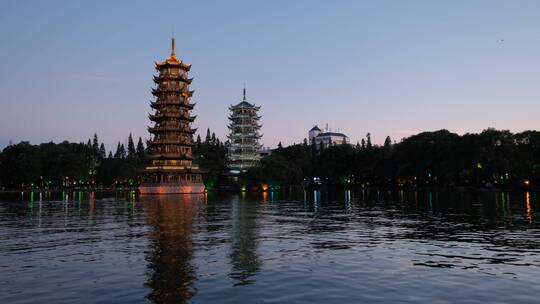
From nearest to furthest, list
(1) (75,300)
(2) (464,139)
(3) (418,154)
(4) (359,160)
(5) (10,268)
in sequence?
(1) (75,300), (5) (10,268), (2) (464,139), (3) (418,154), (4) (359,160)

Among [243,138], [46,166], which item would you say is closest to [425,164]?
[243,138]

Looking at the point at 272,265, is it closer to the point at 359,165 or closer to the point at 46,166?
the point at 359,165

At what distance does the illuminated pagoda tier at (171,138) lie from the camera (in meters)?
105

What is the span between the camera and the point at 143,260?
56.5ft

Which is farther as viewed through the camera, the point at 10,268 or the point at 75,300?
the point at 10,268

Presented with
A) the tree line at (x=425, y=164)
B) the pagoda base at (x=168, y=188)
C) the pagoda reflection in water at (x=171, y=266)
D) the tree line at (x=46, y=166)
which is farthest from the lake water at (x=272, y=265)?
the tree line at (x=46, y=166)

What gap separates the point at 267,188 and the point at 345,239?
111707 millimetres

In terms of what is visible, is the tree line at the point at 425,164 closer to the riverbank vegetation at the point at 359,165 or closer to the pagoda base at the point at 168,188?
the riverbank vegetation at the point at 359,165

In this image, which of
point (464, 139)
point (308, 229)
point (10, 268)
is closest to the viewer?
point (10, 268)

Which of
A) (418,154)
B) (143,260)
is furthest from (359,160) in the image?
(143,260)

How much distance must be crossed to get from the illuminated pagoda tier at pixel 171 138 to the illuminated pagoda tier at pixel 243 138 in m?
44.5

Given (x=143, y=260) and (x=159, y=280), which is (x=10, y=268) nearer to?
(x=143, y=260)

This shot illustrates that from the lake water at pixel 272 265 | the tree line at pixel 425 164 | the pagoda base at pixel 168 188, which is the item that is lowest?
the lake water at pixel 272 265

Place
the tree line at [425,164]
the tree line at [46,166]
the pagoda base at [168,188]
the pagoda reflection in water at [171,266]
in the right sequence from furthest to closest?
the tree line at [46,166] → the pagoda base at [168,188] → the tree line at [425,164] → the pagoda reflection in water at [171,266]
